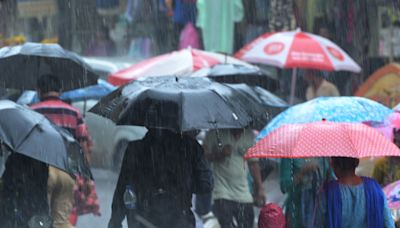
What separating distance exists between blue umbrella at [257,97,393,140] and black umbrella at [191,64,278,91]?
2.74m

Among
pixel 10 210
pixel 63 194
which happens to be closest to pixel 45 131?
pixel 10 210

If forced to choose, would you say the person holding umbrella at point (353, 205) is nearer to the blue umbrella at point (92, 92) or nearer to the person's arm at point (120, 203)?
the person's arm at point (120, 203)

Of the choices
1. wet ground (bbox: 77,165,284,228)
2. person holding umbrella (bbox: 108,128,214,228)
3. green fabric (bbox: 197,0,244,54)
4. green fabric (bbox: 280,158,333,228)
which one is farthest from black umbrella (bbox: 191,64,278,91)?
green fabric (bbox: 197,0,244,54)

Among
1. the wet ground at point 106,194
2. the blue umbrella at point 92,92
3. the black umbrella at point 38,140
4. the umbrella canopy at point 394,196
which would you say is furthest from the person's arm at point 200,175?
the blue umbrella at point 92,92

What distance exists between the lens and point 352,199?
6.88m

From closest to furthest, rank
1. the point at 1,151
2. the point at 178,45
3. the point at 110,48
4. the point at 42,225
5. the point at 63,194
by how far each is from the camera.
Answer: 1. the point at 42,225
2. the point at 1,151
3. the point at 63,194
4. the point at 178,45
5. the point at 110,48

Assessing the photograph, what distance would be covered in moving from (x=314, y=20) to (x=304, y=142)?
11183 mm

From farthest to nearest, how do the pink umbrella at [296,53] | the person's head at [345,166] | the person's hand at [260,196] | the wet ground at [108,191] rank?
the pink umbrella at [296,53] < the wet ground at [108,191] < the person's hand at [260,196] < the person's head at [345,166]

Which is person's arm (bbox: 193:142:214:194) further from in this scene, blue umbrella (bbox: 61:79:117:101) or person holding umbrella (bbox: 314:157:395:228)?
blue umbrella (bbox: 61:79:117:101)

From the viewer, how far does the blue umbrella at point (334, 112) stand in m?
7.69

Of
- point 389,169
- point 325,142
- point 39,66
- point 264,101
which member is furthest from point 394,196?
point 39,66

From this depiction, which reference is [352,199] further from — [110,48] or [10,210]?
[110,48]

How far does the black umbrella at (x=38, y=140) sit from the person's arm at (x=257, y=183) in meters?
2.80

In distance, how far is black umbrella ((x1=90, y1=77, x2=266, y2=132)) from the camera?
7.28m
